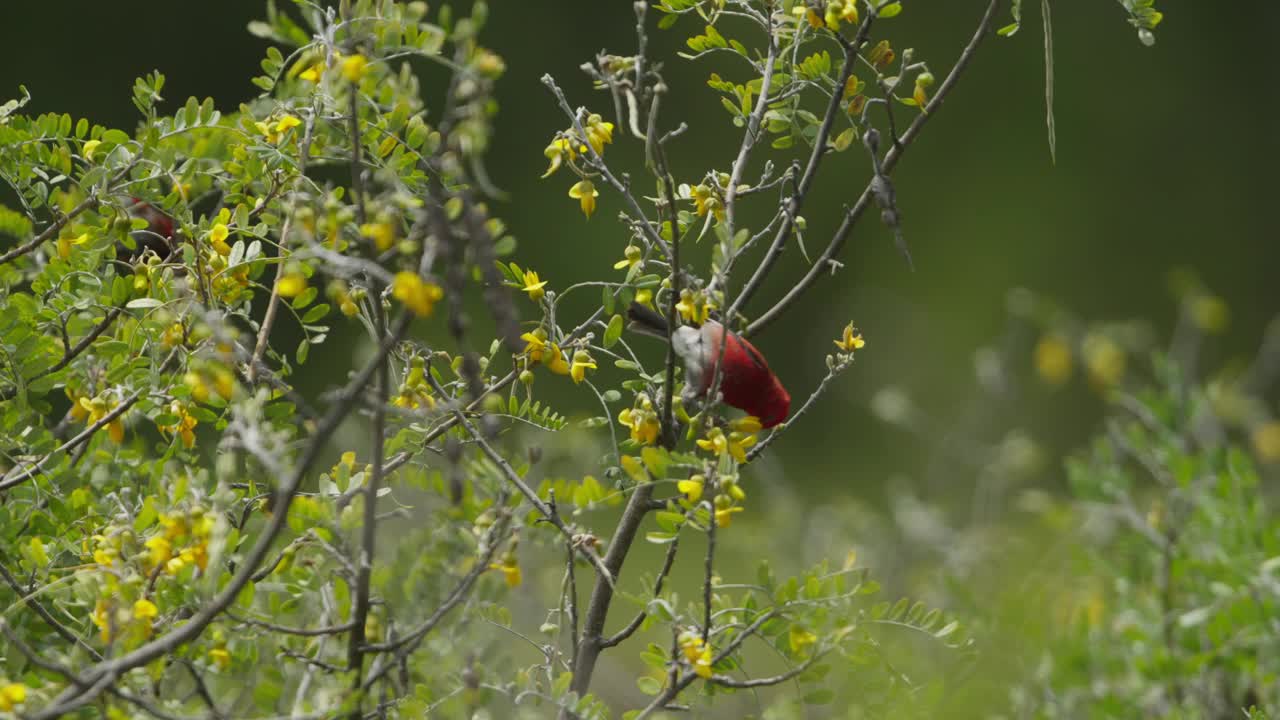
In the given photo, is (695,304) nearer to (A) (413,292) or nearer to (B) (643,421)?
(B) (643,421)

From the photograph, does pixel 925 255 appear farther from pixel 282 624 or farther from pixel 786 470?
pixel 282 624

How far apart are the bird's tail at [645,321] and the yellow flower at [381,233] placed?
671mm

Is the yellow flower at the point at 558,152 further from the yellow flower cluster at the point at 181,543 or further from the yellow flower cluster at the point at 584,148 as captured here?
the yellow flower cluster at the point at 181,543

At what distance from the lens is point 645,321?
4.72 ft

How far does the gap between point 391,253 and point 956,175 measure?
11.2 ft

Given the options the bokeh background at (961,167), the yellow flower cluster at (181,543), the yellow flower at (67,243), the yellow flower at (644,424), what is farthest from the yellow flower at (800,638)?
the bokeh background at (961,167)

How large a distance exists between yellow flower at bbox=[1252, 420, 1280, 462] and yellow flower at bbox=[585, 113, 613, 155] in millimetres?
911

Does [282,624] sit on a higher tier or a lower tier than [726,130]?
higher

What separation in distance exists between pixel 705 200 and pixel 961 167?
2.99 m

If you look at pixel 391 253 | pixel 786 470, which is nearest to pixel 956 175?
pixel 786 470

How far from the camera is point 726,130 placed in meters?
3.68

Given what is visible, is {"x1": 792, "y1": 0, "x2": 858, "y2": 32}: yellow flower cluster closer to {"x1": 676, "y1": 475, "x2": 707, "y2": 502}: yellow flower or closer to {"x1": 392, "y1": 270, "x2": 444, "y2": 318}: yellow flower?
{"x1": 676, "y1": 475, "x2": 707, "y2": 502}: yellow flower

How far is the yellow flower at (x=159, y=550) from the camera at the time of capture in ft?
2.78

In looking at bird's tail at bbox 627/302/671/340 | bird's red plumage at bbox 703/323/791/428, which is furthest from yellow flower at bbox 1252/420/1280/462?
bird's tail at bbox 627/302/671/340
